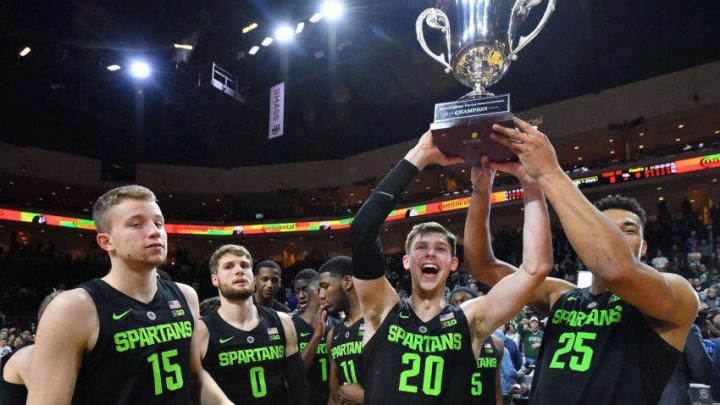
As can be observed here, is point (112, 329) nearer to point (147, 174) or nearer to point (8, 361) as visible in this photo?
point (8, 361)

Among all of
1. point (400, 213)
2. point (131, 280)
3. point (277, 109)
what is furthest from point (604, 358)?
point (400, 213)

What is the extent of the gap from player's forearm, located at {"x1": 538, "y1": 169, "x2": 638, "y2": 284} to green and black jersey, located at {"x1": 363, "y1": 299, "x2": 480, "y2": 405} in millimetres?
856

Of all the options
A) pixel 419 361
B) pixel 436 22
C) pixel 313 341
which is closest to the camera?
pixel 419 361

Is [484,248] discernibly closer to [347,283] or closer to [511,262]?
[347,283]

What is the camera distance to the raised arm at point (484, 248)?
2.63 m

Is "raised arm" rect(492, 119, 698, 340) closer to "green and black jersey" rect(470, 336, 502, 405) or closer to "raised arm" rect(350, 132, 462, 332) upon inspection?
"raised arm" rect(350, 132, 462, 332)

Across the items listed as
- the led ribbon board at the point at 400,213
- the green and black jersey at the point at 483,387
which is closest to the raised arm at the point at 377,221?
the green and black jersey at the point at 483,387

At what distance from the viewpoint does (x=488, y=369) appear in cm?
308

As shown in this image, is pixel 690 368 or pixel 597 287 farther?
pixel 690 368

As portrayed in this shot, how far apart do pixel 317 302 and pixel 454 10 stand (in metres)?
3.16

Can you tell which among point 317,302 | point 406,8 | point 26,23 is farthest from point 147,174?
point 317,302

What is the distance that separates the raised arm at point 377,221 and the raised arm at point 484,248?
0.17 m

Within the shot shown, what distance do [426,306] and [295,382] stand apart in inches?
61.1

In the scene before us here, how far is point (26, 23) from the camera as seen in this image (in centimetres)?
1404
